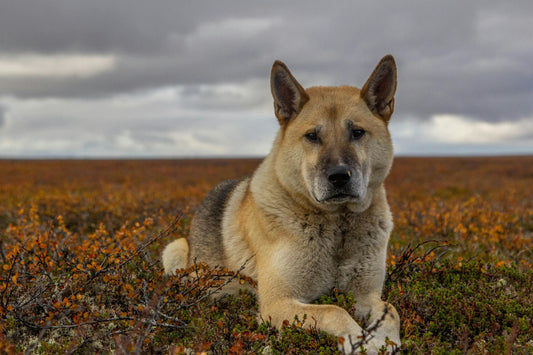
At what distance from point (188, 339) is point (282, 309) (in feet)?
3.00

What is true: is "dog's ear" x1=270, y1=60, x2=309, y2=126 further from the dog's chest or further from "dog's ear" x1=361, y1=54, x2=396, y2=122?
the dog's chest

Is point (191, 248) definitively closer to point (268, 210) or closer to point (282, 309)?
point (268, 210)

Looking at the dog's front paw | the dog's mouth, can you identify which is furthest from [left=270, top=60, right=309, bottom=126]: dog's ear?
the dog's front paw

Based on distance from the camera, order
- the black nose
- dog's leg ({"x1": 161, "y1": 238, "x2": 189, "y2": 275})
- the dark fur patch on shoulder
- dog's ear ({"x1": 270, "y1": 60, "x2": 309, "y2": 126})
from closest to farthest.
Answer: the black nose < dog's ear ({"x1": 270, "y1": 60, "x2": 309, "y2": 126}) < the dark fur patch on shoulder < dog's leg ({"x1": 161, "y1": 238, "x2": 189, "y2": 275})

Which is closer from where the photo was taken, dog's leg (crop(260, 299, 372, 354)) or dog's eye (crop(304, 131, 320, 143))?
dog's leg (crop(260, 299, 372, 354))

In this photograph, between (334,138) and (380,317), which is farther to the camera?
(334,138)

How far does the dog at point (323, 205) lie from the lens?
3906 mm

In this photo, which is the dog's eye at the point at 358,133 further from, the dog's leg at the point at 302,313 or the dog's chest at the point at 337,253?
the dog's leg at the point at 302,313

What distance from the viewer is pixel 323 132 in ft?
13.7

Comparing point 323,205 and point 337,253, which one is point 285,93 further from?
point 337,253

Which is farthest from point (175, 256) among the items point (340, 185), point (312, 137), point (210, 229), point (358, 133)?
point (358, 133)

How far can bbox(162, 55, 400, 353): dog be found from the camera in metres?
3.91

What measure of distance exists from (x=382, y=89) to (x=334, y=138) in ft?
2.88

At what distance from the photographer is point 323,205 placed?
4.10 meters
